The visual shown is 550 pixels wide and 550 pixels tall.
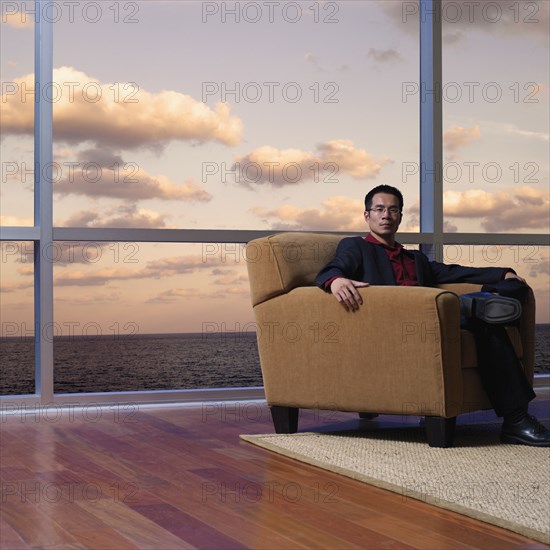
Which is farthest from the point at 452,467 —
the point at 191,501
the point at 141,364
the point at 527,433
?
the point at 141,364

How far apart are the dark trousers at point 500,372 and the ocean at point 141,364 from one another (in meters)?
15.9

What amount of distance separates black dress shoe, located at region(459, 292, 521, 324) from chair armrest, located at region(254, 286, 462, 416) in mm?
164

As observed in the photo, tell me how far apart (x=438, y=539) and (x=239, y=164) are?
11.1 meters

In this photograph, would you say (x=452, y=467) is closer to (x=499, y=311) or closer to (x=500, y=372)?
(x=500, y=372)

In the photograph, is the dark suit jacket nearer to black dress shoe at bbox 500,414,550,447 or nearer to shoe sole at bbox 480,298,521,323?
shoe sole at bbox 480,298,521,323

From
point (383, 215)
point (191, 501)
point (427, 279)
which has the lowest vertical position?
point (191, 501)

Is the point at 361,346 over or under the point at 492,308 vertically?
under

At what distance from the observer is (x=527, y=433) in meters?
3.41

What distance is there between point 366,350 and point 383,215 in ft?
2.24

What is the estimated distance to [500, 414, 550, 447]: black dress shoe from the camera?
3.39 metres

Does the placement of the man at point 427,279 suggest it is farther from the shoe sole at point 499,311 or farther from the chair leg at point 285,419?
the chair leg at point 285,419

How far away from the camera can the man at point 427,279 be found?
136 inches

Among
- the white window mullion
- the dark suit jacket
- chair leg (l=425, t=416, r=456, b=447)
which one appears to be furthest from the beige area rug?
the white window mullion

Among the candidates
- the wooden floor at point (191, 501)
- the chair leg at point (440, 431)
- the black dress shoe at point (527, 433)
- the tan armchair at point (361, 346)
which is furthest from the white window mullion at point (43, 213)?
the black dress shoe at point (527, 433)
